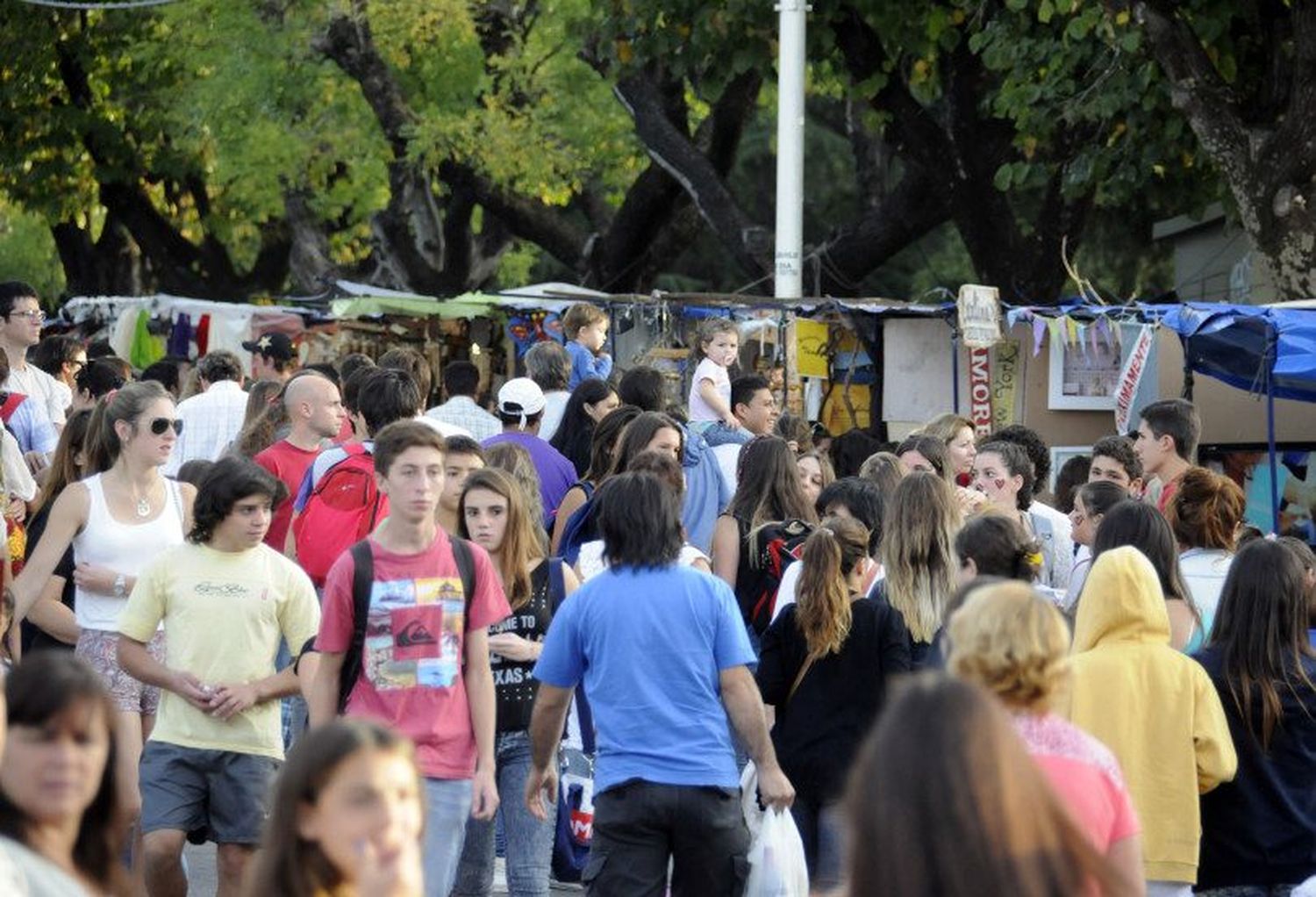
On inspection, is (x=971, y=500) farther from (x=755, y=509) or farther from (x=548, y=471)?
(x=548, y=471)

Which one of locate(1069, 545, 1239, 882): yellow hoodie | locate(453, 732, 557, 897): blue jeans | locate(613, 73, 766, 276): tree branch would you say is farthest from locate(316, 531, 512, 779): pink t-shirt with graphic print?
locate(613, 73, 766, 276): tree branch

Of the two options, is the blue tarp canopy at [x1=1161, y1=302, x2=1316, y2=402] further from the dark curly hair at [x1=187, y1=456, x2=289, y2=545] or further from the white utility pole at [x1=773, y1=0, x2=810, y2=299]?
the dark curly hair at [x1=187, y1=456, x2=289, y2=545]

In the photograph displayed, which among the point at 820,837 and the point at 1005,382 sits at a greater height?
the point at 1005,382

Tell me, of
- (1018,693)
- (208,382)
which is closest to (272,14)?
(208,382)

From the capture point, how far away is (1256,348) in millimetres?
12523

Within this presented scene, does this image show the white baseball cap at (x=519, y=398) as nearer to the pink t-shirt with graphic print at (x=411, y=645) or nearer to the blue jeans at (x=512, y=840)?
the blue jeans at (x=512, y=840)

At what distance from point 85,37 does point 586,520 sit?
22.1 m

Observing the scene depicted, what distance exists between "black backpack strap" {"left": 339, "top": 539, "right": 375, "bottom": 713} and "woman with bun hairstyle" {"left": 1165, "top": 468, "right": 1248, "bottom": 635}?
3.03 meters

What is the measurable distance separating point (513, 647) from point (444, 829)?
978mm

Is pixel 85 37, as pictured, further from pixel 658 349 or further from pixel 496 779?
pixel 496 779

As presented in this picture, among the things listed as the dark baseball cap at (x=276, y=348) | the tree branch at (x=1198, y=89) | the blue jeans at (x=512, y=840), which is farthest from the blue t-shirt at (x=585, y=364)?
the blue jeans at (x=512, y=840)

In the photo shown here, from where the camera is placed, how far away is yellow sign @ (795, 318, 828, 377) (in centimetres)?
1527

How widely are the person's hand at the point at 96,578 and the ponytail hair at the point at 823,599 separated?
2363mm

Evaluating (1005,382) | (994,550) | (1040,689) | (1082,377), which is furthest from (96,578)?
(1005,382)
